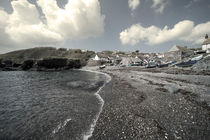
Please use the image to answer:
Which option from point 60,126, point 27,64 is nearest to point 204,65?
point 60,126

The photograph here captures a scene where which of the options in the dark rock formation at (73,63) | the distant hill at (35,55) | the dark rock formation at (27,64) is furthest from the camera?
the distant hill at (35,55)

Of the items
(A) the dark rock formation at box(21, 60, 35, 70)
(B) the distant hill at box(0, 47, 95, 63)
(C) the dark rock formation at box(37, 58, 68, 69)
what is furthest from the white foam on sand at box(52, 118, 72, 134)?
(B) the distant hill at box(0, 47, 95, 63)

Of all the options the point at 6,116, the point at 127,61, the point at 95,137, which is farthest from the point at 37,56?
the point at 95,137

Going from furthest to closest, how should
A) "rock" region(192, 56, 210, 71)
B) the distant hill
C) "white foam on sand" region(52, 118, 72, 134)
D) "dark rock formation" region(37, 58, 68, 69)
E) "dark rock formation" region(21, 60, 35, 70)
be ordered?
the distant hill → "dark rock formation" region(21, 60, 35, 70) → "dark rock formation" region(37, 58, 68, 69) → "rock" region(192, 56, 210, 71) → "white foam on sand" region(52, 118, 72, 134)

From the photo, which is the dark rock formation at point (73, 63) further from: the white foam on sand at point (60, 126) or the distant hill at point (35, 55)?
the white foam on sand at point (60, 126)

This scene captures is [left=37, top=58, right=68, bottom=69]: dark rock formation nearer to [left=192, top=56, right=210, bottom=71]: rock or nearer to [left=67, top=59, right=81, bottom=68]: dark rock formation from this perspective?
[left=67, top=59, right=81, bottom=68]: dark rock formation

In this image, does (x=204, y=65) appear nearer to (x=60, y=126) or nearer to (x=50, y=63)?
(x=60, y=126)

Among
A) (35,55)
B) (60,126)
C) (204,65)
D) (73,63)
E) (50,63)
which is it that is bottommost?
(60,126)

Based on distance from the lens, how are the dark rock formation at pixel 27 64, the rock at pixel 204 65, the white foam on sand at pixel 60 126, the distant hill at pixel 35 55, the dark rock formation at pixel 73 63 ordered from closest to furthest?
the white foam on sand at pixel 60 126 → the rock at pixel 204 65 → the dark rock formation at pixel 27 64 → the dark rock formation at pixel 73 63 → the distant hill at pixel 35 55

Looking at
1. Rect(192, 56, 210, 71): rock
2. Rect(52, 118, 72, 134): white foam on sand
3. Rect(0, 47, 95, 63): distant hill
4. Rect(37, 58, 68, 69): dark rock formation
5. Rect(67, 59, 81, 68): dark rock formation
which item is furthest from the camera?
Rect(0, 47, 95, 63): distant hill

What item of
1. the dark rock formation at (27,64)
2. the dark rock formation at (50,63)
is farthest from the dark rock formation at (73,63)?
the dark rock formation at (27,64)

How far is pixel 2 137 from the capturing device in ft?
17.1

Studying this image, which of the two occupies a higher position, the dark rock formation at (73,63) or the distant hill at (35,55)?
the distant hill at (35,55)

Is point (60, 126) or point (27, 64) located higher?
point (27, 64)
